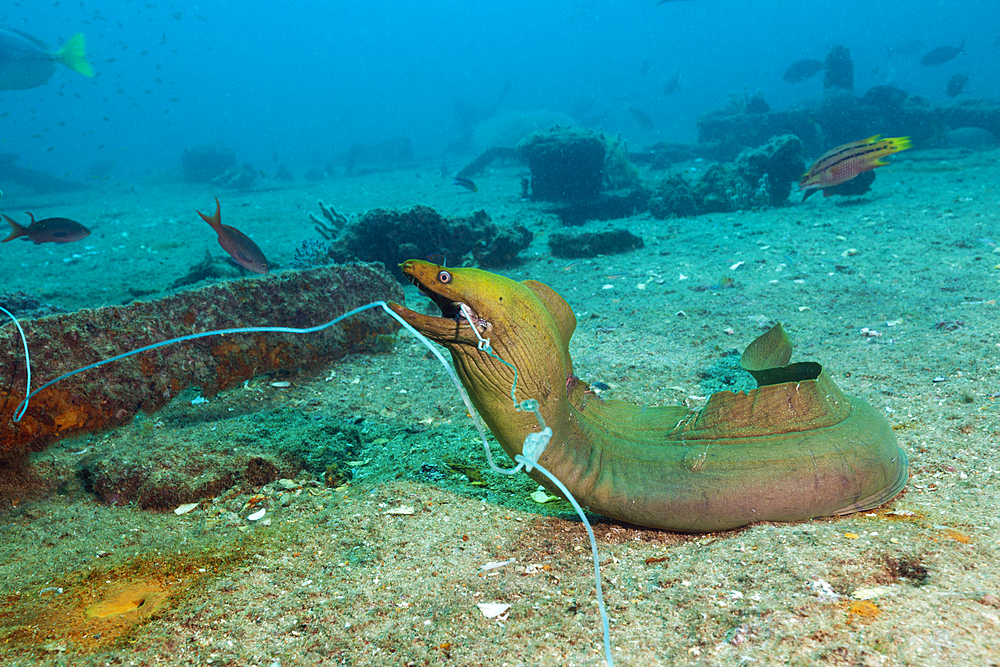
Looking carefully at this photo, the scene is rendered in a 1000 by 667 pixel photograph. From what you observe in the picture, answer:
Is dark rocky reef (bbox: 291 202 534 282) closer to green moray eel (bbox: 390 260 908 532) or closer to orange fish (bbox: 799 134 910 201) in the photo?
orange fish (bbox: 799 134 910 201)

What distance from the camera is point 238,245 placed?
5809mm

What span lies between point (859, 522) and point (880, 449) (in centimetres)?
41

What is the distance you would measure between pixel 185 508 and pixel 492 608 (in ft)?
6.55

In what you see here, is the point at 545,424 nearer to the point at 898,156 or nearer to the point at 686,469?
the point at 686,469

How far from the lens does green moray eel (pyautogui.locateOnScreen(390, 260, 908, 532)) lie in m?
2.32

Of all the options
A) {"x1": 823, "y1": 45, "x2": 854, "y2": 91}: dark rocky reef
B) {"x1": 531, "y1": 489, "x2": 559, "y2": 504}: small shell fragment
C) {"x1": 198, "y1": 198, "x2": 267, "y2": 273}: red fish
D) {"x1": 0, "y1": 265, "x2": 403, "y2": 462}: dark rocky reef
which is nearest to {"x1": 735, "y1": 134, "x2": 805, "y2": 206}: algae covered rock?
{"x1": 0, "y1": 265, "x2": 403, "y2": 462}: dark rocky reef

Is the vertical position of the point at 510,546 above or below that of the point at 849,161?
Result: below

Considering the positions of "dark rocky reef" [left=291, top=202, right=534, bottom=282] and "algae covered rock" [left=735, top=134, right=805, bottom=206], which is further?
"algae covered rock" [left=735, top=134, right=805, bottom=206]

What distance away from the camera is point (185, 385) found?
4281 mm

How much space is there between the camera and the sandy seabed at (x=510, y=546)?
70.1 inches

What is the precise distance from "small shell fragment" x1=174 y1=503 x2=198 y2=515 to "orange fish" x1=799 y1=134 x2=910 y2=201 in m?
8.05

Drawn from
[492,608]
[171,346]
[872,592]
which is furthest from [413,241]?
[872,592]

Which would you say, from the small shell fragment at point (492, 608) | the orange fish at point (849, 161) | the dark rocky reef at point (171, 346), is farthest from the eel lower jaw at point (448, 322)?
the orange fish at point (849, 161)

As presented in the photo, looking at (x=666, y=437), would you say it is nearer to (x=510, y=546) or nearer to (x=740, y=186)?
(x=510, y=546)
